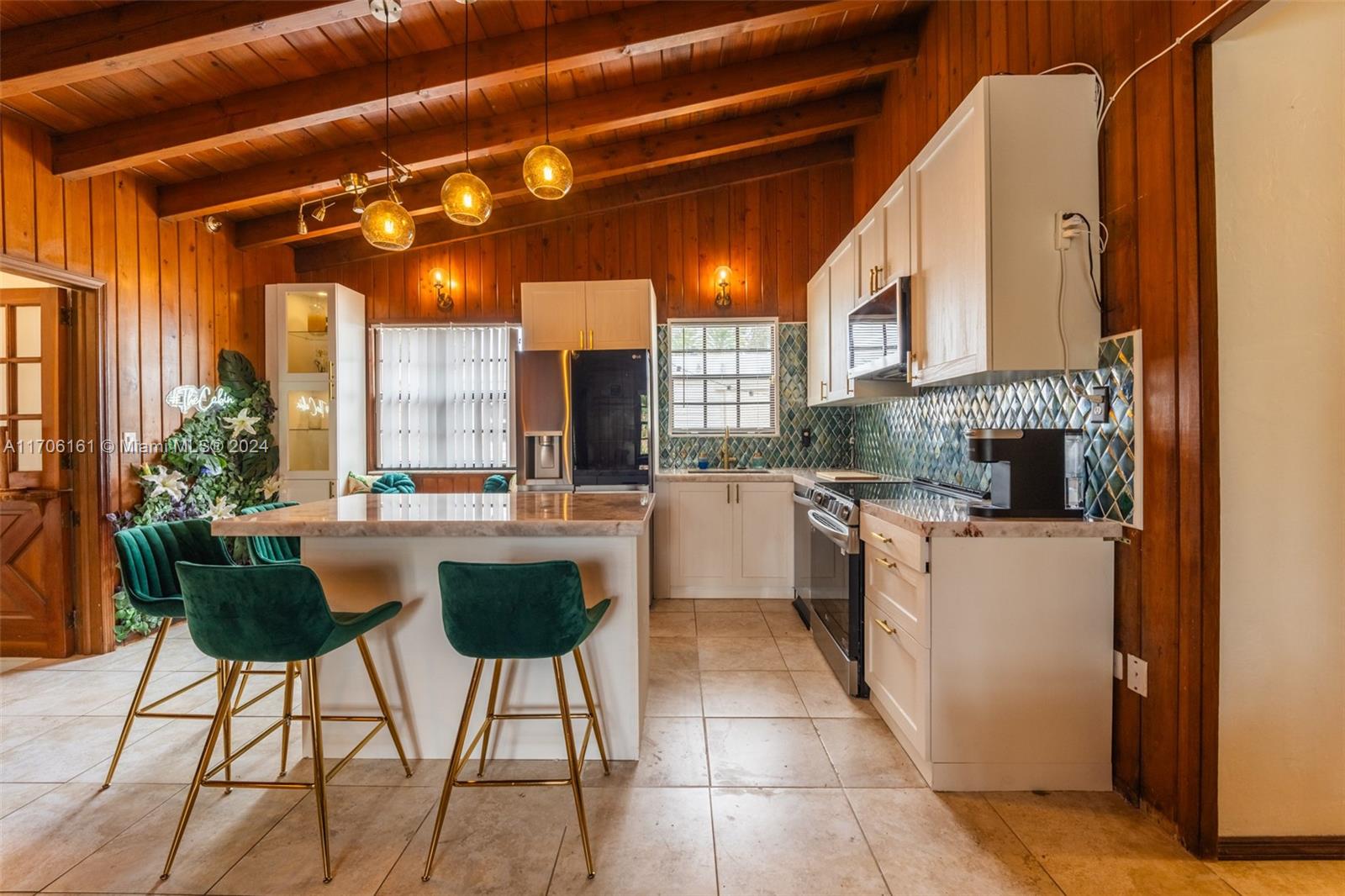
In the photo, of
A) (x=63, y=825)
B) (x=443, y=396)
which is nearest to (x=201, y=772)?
(x=63, y=825)

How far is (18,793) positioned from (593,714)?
1989mm

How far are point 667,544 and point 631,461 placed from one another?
0.67 meters

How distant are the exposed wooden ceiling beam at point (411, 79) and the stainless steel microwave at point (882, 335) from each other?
4.71ft

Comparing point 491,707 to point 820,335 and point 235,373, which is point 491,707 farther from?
point 235,373

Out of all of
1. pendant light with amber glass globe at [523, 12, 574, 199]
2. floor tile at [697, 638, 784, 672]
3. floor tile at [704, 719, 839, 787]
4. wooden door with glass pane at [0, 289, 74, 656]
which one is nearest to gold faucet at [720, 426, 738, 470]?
floor tile at [697, 638, 784, 672]

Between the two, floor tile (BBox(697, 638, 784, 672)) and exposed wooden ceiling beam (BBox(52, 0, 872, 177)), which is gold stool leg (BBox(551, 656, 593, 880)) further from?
exposed wooden ceiling beam (BBox(52, 0, 872, 177))

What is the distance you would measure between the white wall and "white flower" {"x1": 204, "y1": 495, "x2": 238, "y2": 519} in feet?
16.2

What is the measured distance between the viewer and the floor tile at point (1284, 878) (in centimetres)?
149

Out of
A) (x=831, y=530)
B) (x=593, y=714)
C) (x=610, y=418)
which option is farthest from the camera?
(x=610, y=418)

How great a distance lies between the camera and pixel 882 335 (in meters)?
2.80

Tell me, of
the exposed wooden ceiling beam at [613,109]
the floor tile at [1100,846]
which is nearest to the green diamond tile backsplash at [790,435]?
the exposed wooden ceiling beam at [613,109]

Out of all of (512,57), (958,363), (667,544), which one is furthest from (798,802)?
(512,57)

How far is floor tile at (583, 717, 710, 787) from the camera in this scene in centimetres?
197

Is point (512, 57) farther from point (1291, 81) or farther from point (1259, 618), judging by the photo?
point (1259, 618)
